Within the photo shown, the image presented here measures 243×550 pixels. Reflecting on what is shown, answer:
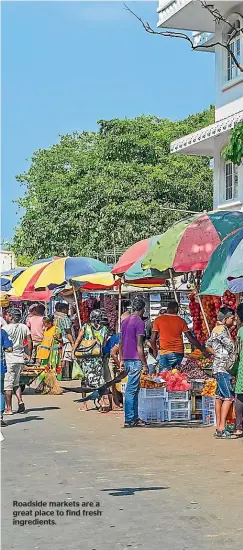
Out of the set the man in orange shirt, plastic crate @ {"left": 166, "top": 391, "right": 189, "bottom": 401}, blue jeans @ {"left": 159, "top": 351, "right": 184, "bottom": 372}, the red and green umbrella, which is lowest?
plastic crate @ {"left": 166, "top": 391, "right": 189, "bottom": 401}

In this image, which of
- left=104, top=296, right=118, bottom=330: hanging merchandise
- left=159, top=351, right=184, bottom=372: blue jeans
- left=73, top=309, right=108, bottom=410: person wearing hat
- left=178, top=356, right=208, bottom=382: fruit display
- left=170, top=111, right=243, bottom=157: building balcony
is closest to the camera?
left=178, top=356, right=208, bottom=382: fruit display

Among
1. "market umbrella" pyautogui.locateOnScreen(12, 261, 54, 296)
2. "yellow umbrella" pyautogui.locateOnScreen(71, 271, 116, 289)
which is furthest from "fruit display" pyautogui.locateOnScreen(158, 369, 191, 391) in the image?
"market umbrella" pyautogui.locateOnScreen(12, 261, 54, 296)

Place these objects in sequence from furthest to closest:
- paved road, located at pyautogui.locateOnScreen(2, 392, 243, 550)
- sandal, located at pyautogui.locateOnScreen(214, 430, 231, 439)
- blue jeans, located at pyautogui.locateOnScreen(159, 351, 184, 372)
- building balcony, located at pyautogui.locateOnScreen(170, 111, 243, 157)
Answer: building balcony, located at pyautogui.locateOnScreen(170, 111, 243, 157) < blue jeans, located at pyautogui.locateOnScreen(159, 351, 184, 372) < sandal, located at pyautogui.locateOnScreen(214, 430, 231, 439) < paved road, located at pyautogui.locateOnScreen(2, 392, 243, 550)

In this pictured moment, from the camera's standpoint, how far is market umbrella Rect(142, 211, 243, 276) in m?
13.1

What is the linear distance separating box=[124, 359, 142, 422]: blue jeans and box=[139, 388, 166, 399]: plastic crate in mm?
269

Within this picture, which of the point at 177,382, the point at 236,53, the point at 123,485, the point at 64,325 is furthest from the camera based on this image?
the point at 236,53

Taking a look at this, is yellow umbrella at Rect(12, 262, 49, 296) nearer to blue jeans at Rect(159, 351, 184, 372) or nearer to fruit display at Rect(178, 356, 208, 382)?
fruit display at Rect(178, 356, 208, 382)

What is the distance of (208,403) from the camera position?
12.8 meters

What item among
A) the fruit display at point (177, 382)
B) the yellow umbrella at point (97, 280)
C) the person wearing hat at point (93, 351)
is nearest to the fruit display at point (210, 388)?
the fruit display at point (177, 382)

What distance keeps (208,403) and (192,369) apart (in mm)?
961

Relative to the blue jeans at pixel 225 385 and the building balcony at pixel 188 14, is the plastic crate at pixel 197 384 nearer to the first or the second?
the blue jeans at pixel 225 385

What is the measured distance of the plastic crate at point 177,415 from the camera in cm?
1310

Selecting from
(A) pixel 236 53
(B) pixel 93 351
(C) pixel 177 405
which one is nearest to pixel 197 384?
(C) pixel 177 405

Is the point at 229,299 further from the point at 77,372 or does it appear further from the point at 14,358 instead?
the point at 14,358
